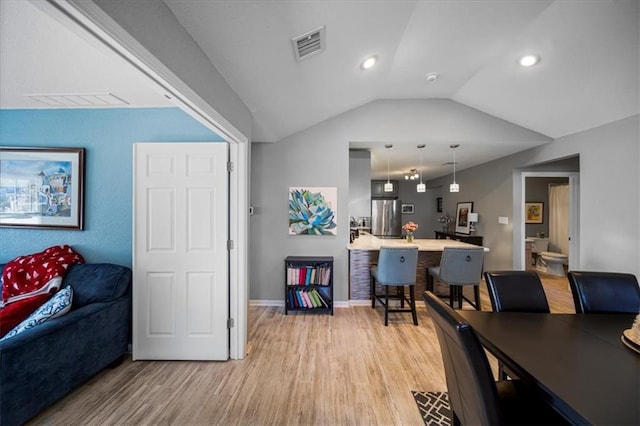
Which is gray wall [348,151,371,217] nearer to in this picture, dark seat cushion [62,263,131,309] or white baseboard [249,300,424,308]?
white baseboard [249,300,424,308]

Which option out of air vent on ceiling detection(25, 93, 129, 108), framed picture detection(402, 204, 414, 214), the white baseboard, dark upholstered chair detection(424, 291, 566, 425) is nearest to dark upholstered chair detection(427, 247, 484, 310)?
the white baseboard

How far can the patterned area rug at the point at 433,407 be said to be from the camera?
1.74m

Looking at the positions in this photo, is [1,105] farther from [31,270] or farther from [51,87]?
[31,270]

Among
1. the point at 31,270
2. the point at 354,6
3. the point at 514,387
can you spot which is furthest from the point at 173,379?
the point at 354,6

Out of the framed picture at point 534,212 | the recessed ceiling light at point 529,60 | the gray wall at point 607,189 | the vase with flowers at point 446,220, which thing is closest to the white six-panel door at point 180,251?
the recessed ceiling light at point 529,60

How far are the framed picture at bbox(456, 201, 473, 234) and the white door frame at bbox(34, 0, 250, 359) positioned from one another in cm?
569

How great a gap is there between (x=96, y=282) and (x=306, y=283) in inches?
87.8

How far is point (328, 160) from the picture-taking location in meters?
3.86

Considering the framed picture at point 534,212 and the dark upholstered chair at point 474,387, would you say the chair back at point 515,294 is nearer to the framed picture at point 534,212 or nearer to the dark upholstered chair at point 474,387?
the dark upholstered chair at point 474,387

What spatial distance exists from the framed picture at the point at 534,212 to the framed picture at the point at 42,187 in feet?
27.8

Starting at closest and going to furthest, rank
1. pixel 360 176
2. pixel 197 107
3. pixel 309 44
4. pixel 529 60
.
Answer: pixel 197 107
pixel 309 44
pixel 529 60
pixel 360 176

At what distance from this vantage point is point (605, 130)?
318 centimetres

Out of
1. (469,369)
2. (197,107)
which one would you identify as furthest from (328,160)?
(469,369)

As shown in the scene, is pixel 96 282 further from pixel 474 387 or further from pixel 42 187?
pixel 474 387
